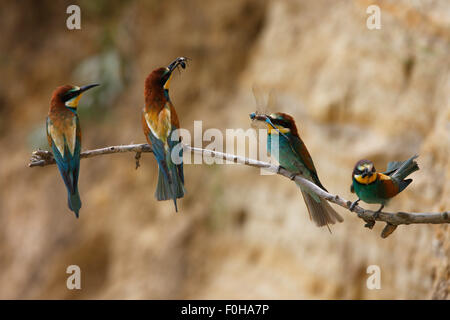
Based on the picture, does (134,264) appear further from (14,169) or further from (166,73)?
(166,73)

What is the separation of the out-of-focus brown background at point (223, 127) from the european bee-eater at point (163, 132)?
144cm

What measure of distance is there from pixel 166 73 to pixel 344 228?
7.18 feet

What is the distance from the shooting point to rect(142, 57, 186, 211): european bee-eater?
2166 millimetres

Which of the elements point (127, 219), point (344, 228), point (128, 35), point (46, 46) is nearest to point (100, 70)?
point (128, 35)

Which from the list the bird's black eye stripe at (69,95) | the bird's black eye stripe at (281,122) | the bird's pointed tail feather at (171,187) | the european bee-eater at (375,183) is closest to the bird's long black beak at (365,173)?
the european bee-eater at (375,183)

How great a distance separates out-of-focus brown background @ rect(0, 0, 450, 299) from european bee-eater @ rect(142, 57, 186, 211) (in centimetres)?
144

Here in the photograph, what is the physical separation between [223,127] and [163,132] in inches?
115

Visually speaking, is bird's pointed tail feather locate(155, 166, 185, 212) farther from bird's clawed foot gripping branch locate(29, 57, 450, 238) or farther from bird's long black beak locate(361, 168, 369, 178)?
bird's long black beak locate(361, 168, 369, 178)

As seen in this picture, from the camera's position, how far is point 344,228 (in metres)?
3.96

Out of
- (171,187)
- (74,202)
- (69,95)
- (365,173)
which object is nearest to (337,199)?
(365,173)

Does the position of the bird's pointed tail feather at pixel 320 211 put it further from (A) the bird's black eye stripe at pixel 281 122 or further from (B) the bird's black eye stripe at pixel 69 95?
(B) the bird's black eye stripe at pixel 69 95

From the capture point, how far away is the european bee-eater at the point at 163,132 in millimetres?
2166

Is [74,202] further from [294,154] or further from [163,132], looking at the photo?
[294,154]

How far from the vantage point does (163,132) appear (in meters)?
2.19
